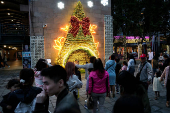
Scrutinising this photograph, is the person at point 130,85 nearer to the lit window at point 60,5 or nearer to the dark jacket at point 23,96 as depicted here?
the dark jacket at point 23,96

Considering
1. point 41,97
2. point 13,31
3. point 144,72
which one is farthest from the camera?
point 13,31

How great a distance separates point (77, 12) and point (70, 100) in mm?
10628

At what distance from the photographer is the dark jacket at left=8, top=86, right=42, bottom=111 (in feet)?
6.67

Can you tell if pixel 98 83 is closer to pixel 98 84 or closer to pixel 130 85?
pixel 98 84

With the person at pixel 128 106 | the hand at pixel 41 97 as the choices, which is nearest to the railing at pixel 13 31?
the hand at pixel 41 97

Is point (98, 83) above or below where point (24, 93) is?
below

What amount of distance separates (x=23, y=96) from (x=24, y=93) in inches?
2.1

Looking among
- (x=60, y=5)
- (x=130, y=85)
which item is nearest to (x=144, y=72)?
A: (x=130, y=85)

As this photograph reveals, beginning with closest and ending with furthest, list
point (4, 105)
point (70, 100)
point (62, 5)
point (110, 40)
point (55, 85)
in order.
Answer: point (70, 100) < point (55, 85) < point (4, 105) < point (62, 5) < point (110, 40)

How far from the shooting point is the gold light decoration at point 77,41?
418 inches

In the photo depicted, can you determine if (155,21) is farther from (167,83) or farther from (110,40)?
(167,83)

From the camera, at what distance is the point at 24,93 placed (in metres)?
2.09

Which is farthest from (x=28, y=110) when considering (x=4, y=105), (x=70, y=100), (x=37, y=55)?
(x=37, y=55)

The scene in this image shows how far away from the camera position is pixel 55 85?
1.43m
